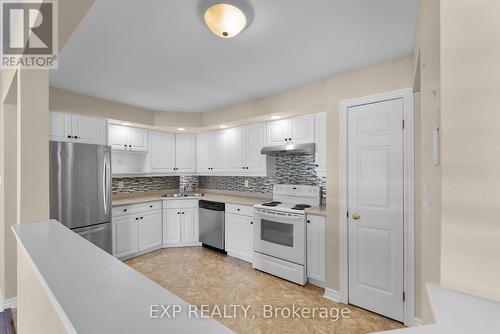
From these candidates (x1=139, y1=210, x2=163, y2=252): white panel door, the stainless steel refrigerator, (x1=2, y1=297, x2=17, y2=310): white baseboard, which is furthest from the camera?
(x1=139, y1=210, x2=163, y2=252): white panel door

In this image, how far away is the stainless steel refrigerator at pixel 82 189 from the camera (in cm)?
263

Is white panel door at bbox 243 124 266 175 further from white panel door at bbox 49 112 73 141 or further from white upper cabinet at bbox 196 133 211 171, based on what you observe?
white panel door at bbox 49 112 73 141

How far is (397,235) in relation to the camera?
7.07ft

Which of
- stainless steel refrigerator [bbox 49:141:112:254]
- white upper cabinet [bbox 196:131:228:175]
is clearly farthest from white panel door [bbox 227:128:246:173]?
stainless steel refrigerator [bbox 49:141:112:254]

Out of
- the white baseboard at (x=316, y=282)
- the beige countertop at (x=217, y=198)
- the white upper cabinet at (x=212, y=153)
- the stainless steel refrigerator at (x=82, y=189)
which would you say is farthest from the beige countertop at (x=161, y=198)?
the white baseboard at (x=316, y=282)

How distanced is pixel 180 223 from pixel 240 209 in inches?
50.9

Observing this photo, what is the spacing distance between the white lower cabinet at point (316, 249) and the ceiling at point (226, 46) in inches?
68.0

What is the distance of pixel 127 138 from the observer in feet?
12.5

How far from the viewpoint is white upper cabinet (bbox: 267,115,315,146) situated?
3.06 metres

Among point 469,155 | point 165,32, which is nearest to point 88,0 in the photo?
point 165,32

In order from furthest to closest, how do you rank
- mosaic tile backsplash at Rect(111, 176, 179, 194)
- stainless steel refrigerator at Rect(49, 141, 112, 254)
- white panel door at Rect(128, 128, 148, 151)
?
mosaic tile backsplash at Rect(111, 176, 179, 194)
white panel door at Rect(128, 128, 148, 151)
stainless steel refrigerator at Rect(49, 141, 112, 254)

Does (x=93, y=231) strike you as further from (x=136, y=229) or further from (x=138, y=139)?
(x=138, y=139)

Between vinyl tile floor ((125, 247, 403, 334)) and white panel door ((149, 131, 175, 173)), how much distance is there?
5.15 ft

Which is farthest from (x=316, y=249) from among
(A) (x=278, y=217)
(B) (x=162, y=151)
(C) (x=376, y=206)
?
(B) (x=162, y=151)
